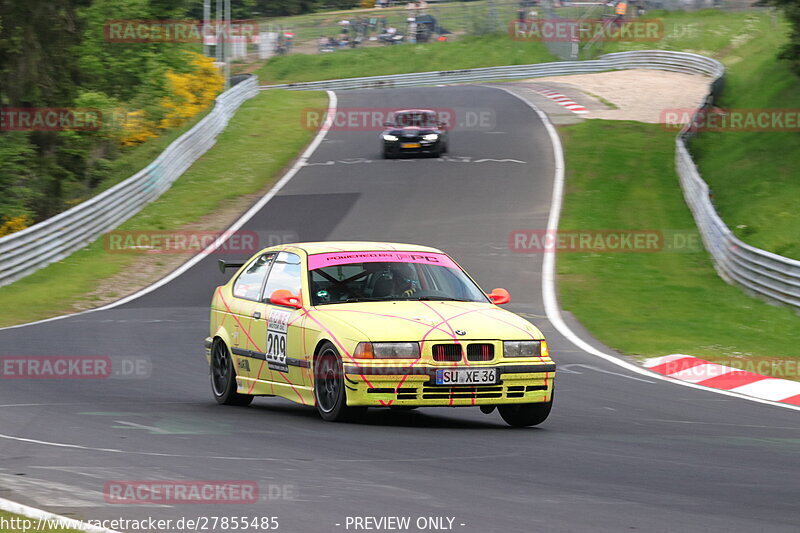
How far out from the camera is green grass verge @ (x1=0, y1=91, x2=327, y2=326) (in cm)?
2223

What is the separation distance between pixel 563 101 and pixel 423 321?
38753 millimetres

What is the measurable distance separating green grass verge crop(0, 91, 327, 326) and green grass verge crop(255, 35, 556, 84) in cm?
1823

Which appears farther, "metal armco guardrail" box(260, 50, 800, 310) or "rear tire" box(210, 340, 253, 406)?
"metal armco guardrail" box(260, 50, 800, 310)

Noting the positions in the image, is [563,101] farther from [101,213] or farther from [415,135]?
[101,213]

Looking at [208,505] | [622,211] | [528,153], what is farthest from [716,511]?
[528,153]

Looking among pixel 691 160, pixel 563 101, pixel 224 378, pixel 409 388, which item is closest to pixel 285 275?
pixel 224 378

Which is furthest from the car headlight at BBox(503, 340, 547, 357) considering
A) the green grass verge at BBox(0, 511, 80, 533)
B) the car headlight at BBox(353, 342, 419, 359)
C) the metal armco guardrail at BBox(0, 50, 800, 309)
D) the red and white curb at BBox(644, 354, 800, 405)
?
the metal armco guardrail at BBox(0, 50, 800, 309)

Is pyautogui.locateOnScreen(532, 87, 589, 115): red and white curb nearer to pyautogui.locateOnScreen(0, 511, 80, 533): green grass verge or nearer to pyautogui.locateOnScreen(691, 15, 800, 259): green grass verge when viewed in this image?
pyautogui.locateOnScreen(691, 15, 800, 259): green grass verge

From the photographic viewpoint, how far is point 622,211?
1136 inches

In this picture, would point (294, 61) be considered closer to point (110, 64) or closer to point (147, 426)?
point (110, 64)

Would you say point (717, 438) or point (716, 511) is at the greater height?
point (716, 511)

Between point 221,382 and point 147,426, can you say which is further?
point 221,382

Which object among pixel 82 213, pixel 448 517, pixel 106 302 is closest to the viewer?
pixel 448 517

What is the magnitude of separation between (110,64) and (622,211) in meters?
29.2
